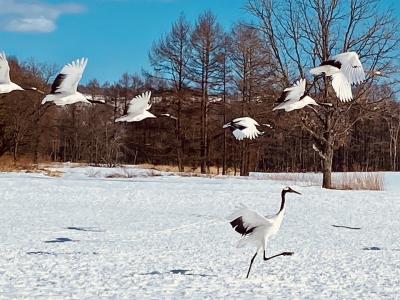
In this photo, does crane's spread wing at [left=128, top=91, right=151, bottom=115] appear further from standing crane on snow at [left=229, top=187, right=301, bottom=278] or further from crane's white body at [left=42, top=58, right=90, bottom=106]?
standing crane on snow at [left=229, top=187, right=301, bottom=278]

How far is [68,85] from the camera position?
4898mm

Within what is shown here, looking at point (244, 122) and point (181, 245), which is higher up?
point (244, 122)

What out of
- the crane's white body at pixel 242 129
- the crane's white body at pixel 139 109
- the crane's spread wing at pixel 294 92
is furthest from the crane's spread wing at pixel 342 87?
the crane's white body at pixel 139 109

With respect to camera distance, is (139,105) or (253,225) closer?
(139,105)

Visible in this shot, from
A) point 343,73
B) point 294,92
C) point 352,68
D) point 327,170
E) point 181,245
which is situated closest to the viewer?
point 343,73

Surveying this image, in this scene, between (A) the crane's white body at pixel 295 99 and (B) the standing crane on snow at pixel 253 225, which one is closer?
(A) the crane's white body at pixel 295 99

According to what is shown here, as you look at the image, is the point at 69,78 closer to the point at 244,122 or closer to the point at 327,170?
the point at 244,122

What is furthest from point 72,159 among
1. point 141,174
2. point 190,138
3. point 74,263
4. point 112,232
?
point 74,263

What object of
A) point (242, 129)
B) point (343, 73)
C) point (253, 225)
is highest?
point (343, 73)

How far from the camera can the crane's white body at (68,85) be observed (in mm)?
4590

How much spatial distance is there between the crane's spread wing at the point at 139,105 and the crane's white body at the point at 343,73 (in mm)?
1555

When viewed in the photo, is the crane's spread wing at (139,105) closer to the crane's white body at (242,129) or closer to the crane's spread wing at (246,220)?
the crane's white body at (242,129)

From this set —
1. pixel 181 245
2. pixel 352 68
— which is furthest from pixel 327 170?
pixel 352 68

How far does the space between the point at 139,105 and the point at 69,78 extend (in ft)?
2.16
